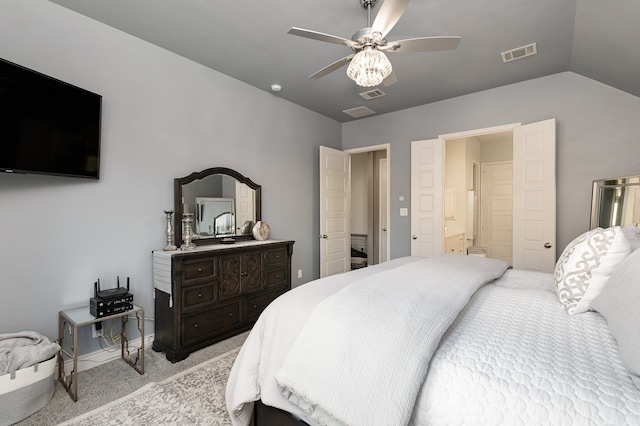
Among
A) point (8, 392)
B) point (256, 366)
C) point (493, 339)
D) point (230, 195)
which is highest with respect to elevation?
point (230, 195)

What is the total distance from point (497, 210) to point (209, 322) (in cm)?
610

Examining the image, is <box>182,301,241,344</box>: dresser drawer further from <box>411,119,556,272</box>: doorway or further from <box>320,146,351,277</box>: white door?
<box>411,119,556,272</box>: doorway

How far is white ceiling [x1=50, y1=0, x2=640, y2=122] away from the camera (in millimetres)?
2227

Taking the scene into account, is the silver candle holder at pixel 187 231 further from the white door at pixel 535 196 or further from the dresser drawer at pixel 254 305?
the white door at pixel 535 196

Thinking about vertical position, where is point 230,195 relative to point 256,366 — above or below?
above

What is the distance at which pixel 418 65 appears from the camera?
10.3 ft

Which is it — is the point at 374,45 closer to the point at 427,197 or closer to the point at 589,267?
the point at 589,267

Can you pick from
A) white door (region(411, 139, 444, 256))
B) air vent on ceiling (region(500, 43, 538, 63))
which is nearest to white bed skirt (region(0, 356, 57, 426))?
white door (region(411, 139, 444, 256))

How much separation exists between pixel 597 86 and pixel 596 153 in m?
0.70

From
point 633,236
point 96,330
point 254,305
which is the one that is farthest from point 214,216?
point 633,236

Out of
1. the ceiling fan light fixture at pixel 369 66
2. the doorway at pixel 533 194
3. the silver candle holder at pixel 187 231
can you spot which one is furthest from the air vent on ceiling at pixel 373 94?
the silver candle holder at pixel 187 231

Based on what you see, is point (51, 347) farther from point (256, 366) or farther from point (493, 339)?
point (493, 339)

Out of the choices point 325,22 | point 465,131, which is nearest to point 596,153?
point 465,131

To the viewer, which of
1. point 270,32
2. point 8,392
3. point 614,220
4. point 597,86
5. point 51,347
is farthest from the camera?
point 597,86
